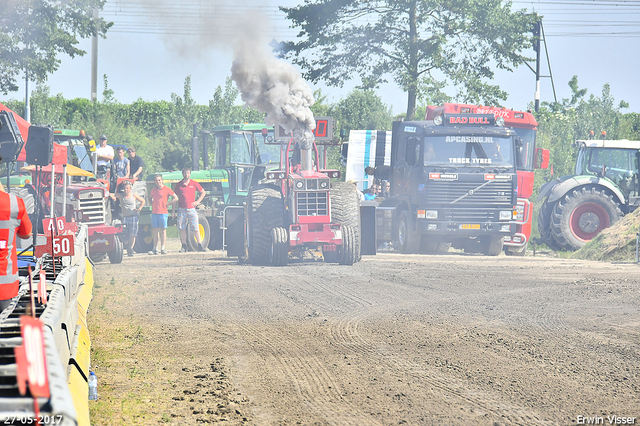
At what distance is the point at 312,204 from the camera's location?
1523 cm

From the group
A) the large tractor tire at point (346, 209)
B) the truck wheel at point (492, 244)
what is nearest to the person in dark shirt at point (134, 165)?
the large tractor tire at point (346, 209)

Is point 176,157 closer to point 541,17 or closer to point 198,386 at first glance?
point 541,17

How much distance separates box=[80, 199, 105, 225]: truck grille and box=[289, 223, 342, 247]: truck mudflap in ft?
14.2

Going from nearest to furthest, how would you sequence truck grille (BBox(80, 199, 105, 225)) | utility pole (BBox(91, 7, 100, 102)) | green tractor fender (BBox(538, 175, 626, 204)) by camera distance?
truck grille (BBox(80, 199, 105, 225)), green tractor fender (BBox(538, 175, 626, 204)), utility pole (BBox(91, 7, 100, 102))

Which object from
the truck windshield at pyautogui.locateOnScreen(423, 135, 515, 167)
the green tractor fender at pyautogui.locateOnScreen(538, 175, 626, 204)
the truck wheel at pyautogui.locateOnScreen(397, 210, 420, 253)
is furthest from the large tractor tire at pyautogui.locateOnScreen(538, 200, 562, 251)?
the truck wheel at pyautogui.locateOnScreen(397, 210, 420, 253)

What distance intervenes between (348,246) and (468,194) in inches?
188

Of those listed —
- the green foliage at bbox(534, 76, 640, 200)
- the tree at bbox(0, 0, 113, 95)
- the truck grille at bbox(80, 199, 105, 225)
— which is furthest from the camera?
the green foliage at bbox(534, 76, 640, 200)

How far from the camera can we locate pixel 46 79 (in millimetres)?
28938

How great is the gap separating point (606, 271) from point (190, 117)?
92.9 ft

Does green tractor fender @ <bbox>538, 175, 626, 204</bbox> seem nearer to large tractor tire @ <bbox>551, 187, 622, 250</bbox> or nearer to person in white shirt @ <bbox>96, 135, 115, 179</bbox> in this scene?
large tractor tire @ <bbox>551, 187, 622, 250</bbox>

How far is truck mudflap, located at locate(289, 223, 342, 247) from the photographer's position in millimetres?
15078

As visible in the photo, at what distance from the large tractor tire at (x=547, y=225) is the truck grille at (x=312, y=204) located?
7512mm

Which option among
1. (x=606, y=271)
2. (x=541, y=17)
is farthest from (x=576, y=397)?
(x=541, y=17)

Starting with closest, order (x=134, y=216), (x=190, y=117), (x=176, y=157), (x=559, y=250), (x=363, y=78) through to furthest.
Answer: (x=134, y=216)
(x=559, y=250)
(x=363, y=78)
(x=176, y=157)
(x=190, y=117)
